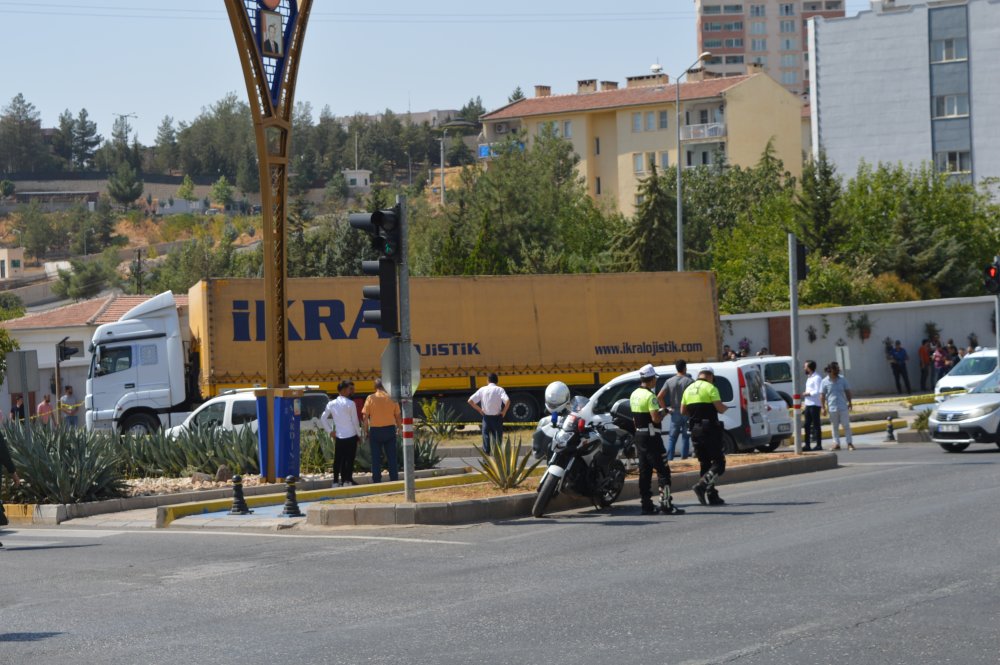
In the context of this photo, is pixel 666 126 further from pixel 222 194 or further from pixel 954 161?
Result: pixel 222 194

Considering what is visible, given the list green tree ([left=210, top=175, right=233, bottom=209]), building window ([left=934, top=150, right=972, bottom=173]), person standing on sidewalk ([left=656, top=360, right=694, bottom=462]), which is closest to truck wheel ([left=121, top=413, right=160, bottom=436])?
person standing on sidewalk ([left=656, top=360, right=694, bottom=462])

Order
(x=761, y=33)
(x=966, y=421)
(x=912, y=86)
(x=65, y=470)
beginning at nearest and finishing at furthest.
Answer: (x=65, y=470)
(x=966, y=421)
(x=912, y=86)
(x=761, y=33)

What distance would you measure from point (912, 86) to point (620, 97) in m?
30.5

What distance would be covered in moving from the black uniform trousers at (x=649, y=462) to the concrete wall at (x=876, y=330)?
97.9 ft

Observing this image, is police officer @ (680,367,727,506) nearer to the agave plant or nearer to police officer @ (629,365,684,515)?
police officer @ (629,365,684,515)

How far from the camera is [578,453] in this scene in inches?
618

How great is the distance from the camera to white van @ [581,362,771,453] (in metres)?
23.8

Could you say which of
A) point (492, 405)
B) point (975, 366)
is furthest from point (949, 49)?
point (492, 405)

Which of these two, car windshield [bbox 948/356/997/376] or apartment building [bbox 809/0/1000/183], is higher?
apartment building [bbox 809/0/1000/183]

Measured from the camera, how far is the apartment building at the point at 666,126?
331 ft

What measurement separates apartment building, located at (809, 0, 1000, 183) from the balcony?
18.7 m

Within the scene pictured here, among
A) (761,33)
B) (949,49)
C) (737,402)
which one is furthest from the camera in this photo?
(761,33)

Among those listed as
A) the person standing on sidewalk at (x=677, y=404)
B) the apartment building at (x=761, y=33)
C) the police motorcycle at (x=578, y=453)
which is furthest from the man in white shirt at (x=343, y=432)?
the apartment building at (x=761, y=33)

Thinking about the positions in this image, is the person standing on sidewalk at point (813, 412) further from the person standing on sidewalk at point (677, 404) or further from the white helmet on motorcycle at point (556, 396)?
the white helmet on motorcycle at point (556, 396)
